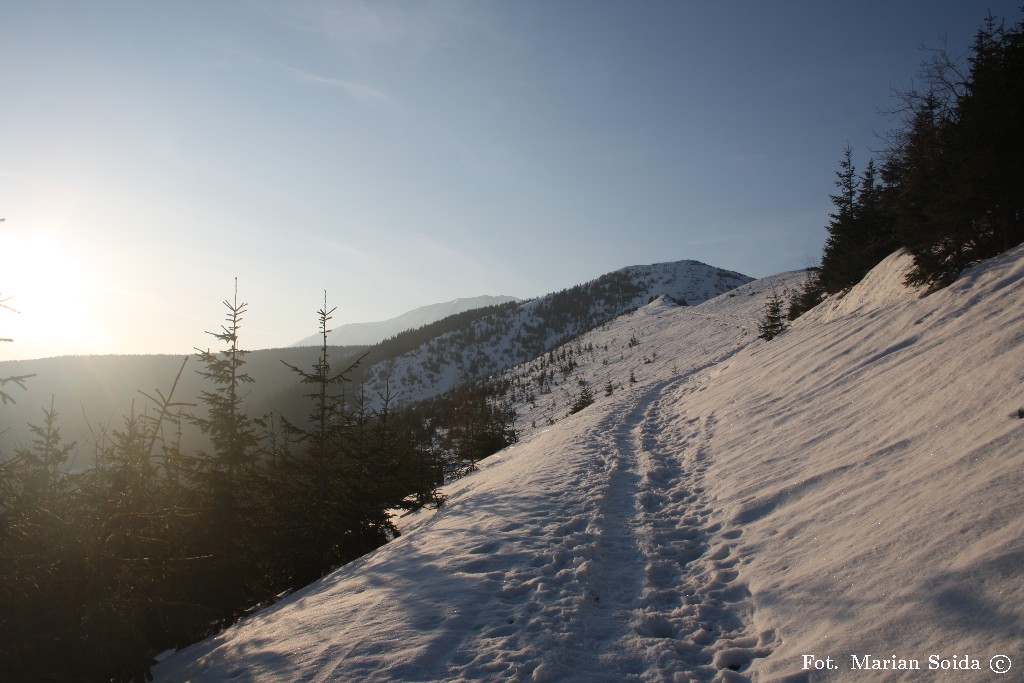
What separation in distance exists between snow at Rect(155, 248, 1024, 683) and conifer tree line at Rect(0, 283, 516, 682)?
1.12m

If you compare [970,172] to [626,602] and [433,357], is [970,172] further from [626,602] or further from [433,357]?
[433,357]

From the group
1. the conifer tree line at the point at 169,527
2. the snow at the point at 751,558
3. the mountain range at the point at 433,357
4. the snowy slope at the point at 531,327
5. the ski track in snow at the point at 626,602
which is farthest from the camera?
the mountain range at the point at 433,357

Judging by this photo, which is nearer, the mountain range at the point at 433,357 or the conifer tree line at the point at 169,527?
the conifer tree line at the point at 169,527

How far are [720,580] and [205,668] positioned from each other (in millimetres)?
5890

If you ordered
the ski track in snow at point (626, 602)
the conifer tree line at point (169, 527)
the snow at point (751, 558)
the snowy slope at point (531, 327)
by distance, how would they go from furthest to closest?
the snowy slope at point (531, 327), the conifer tree line at point (169, 527), the ski track in snow at point (626, 602), the snow at point (751, 558)

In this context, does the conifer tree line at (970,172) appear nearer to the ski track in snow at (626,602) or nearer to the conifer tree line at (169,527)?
the ski track in snow at (626,602)

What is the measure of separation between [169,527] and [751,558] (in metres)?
7.61

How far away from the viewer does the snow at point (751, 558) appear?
3809 mm

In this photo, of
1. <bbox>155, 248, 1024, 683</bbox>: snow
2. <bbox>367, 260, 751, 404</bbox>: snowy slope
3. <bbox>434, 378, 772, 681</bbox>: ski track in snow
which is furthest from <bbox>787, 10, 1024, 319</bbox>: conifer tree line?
<bbox>367, 260, 751, 404</bbox>: snowy slope

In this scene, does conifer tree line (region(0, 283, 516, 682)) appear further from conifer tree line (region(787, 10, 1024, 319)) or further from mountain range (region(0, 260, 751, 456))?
mountain range (region(0, 260, 751, 456))

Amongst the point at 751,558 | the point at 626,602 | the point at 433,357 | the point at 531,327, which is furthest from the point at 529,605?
the point at 531,327

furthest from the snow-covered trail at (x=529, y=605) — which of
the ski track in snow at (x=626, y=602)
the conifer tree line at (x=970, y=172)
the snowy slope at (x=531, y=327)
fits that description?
the snowy slope at (x=531, y=327)

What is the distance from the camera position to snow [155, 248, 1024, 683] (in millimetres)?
3809

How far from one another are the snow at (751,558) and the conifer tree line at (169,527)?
112cm
